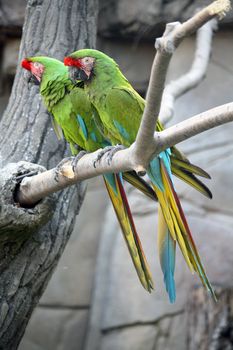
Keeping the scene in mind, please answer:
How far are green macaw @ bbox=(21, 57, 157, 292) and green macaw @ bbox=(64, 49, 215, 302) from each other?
7cm

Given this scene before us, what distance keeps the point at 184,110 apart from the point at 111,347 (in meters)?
1.30

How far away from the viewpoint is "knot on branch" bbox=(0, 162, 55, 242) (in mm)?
1800

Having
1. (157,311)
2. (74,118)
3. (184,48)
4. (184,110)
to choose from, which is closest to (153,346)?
(157,311)

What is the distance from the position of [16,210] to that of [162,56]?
72 centimetres

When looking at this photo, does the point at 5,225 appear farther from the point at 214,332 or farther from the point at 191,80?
the point at 214,332

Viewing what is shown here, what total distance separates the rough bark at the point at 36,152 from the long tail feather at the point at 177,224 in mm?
313

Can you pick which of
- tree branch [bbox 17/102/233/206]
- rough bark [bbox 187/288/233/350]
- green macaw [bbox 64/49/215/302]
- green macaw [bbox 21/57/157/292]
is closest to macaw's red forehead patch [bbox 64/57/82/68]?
green macaw [bbox 64/49/215/302]

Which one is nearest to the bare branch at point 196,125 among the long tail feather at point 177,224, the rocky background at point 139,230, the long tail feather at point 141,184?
the long tail feather at point 177,224

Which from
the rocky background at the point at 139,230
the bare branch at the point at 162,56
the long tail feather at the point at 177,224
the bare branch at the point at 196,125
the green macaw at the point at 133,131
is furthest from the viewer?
the rocky background at the point at 139,230

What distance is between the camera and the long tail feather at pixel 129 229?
1.81m

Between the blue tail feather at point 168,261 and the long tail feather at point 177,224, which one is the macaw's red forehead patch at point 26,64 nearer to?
the long tail feather at point 177,224

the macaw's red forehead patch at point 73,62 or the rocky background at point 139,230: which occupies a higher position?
the macaw's red forehead patch at point 73,62

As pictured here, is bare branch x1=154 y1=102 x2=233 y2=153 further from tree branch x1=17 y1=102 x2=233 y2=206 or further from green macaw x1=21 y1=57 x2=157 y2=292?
green macaw x1=21 y1=57 x2=157 y2=292

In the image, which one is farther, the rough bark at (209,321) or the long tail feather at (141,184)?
the rough bark at (209,321)
